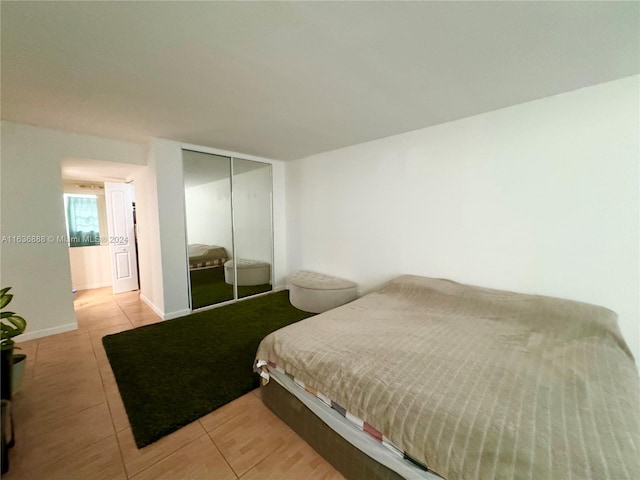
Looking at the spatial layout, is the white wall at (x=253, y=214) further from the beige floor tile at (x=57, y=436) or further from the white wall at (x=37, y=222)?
the beige floor tile at (x=57, y=436)

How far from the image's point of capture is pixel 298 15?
1.22m

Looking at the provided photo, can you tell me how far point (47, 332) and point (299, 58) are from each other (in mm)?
3969

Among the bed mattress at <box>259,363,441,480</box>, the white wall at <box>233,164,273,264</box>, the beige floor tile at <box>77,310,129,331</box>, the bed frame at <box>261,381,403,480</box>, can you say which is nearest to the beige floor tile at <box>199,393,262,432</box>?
the bed frame at <box>261,381,403,480</box>

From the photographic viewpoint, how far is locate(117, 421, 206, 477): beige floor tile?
1.34m

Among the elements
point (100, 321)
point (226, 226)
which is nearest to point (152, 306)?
point (100, 321)

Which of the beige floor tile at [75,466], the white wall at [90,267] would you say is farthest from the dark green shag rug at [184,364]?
the white wall at [90,267]

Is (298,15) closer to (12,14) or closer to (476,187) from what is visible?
(12,14)

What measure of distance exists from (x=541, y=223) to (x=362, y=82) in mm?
1975

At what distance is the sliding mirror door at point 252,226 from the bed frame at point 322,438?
2.60 metres

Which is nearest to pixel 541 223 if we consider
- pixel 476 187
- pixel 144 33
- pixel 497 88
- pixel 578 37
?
pixel 476 187

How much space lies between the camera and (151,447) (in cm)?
143

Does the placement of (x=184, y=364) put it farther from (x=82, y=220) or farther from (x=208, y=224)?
(x=82, y=220)

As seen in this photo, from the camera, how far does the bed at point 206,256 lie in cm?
349

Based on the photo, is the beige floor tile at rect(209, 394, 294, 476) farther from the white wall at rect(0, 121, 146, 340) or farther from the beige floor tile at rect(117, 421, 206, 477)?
the white wall at rect(0, 121, 146, 340)
